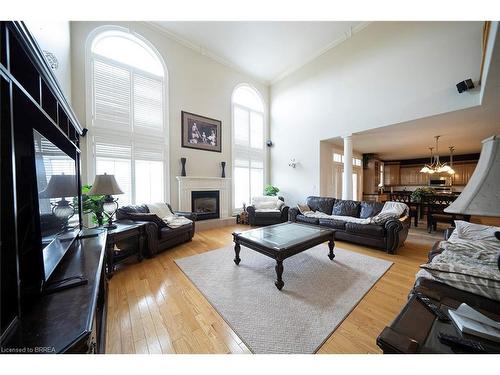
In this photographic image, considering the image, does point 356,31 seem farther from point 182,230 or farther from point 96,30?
point 182,230

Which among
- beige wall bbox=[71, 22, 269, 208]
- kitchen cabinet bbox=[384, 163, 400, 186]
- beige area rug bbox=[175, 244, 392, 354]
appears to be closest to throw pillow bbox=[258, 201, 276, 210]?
beige wall bbox=[71, 22, 269, 208]

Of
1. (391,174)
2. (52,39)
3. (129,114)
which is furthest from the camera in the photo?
(391,174)

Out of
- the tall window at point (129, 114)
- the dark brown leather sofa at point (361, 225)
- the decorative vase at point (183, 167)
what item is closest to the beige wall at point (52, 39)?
the tall window at point (129, 114)

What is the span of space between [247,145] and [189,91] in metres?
2.26

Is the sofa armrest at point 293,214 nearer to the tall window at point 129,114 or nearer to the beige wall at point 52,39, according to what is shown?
the tall window at point 129,114

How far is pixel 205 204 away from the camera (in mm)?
5086

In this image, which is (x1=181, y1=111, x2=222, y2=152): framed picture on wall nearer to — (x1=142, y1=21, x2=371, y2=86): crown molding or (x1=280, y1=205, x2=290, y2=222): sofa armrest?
(x1=142, y1=21, x2=371, y2=86): crown molding

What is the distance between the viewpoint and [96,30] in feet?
11.9

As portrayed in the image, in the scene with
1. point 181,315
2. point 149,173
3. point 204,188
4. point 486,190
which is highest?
point 149,173

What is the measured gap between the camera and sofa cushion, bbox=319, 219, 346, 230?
3636 mm

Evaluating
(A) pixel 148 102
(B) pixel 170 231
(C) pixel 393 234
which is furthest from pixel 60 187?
(C) pixel 393 234

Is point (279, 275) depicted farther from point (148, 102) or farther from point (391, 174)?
point (391, 174)

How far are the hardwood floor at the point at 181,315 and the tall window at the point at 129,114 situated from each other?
2069mm

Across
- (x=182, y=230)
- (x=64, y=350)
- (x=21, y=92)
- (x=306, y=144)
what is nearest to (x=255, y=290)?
(x=64, y=350)
